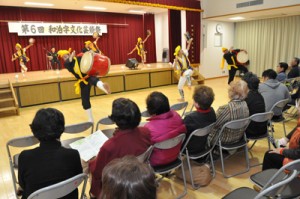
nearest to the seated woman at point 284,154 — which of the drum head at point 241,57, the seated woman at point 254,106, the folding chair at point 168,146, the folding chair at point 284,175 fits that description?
the folding chair at point 284,175

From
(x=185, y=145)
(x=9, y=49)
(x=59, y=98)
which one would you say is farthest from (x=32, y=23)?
(x=185, y=145)

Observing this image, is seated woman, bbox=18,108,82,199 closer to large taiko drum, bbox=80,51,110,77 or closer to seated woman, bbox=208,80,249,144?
seated woman, bbox=208,80,249,144

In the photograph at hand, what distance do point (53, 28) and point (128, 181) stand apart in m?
9.57

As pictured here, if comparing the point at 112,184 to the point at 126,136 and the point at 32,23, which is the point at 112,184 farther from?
the point at 32,23

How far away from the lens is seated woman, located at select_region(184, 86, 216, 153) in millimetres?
2346

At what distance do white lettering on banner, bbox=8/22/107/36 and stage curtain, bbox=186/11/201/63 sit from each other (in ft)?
11.9

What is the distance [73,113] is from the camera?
5.70 meters

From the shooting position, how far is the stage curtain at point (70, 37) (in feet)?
28.0

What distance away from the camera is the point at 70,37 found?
9.79 meters

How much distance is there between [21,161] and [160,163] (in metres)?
1.11

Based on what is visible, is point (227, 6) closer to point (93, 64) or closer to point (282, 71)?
point (282, 71)

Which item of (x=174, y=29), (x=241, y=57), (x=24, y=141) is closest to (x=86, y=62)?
(x=24, y=141)

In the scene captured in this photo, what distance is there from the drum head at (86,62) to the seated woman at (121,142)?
2.53m

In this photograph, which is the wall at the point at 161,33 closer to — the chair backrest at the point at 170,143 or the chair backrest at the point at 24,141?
the chair backrest at the point at 170,143
